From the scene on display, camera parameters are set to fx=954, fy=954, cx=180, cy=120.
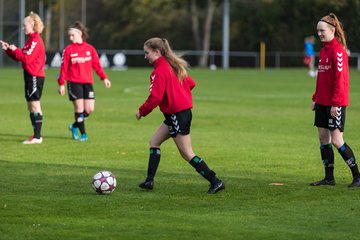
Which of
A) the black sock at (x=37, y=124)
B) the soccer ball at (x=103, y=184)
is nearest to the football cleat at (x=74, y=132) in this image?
the black sock at (x=37, y=124)

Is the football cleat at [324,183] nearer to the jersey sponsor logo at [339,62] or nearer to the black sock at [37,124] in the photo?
the jersey sponsor logo at [339,62]

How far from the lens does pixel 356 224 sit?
925cm

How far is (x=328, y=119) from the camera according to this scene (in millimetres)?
11664

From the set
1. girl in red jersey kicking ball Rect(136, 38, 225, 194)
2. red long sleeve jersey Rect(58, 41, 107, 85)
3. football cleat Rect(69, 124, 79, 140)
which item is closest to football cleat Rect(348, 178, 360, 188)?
girl in red jersey kicking ball Rect(136, 38, 225, 194)

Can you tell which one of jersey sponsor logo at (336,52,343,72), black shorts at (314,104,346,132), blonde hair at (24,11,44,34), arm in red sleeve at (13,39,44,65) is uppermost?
blonde hair at (24,11,44,34)

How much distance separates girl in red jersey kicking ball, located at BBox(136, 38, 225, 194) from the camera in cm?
1102

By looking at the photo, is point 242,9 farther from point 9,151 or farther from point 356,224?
point 356,224

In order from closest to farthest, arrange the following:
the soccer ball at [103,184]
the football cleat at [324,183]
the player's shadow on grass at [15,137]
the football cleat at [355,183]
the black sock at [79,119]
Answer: the soccer ball at [103,184] < the football cleat at [355,183] < the football cleat at [324,183] < the black sock at [79,119] < the player's shadow on grass at [15,137]

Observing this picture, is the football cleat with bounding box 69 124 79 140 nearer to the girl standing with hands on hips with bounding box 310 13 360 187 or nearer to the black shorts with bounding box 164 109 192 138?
the black shorts with bounding box 164 109 192 138

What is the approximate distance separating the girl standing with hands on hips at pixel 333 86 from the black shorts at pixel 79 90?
6.67m

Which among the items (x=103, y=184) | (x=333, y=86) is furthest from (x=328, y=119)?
(x=103, y=184)

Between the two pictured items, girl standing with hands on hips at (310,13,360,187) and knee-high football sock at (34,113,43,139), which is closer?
girl standing with hands on hips at (310,13,360,187)

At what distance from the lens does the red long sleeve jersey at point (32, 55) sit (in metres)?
16.9

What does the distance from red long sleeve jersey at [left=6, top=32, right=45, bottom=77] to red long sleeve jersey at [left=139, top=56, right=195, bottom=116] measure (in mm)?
6273
